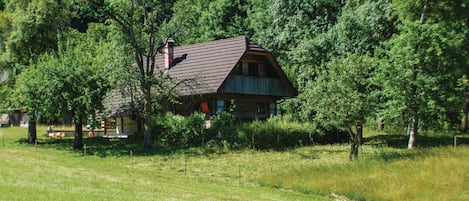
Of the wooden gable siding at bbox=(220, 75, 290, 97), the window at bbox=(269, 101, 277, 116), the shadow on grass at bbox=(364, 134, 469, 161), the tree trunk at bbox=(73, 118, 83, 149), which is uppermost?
the wooden gable siding at bbox=(220, 75, 290, 97)

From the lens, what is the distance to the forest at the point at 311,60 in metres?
26.9

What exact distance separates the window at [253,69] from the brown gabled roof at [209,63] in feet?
5.00

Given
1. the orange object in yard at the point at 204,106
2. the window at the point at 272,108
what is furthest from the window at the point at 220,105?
the window at the point at 272,108

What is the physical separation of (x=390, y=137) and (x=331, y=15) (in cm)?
993

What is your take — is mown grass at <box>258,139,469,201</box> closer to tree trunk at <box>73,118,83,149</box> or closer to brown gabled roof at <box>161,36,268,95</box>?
tree trunk at <box>73,118,83,149</box>

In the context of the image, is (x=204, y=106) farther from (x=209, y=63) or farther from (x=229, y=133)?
(x=229, y=133)

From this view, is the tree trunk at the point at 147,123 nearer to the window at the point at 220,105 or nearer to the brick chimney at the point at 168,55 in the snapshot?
the window at the point at 220,105

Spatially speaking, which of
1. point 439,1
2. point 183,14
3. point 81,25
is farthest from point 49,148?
point 81,25

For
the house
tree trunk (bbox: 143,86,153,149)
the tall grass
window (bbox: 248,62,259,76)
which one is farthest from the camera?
window (bbox: 248,62,259,76)

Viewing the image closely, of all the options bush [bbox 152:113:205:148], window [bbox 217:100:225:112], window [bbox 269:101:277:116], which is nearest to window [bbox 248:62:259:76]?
window [bbox 269:101:277:116]

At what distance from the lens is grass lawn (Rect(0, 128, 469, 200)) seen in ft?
51.1

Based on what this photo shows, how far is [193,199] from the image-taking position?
49.9ft

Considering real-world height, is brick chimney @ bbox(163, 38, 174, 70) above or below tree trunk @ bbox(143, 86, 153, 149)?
above

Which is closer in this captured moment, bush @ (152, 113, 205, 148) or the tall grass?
the tall grass
